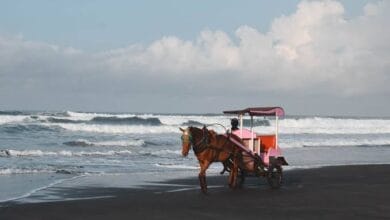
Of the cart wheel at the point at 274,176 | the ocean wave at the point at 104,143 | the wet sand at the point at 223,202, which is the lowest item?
the wet sand at the point at 223,202

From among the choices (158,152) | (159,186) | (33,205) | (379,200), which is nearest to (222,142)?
(159,186)

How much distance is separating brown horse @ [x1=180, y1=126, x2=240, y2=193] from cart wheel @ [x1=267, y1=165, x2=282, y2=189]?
3.19 ft

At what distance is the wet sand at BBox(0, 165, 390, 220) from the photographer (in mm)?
10805

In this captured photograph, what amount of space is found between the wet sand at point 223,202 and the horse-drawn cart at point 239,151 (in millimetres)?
408

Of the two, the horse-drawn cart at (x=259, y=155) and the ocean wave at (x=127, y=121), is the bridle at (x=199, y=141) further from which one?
the ocean wave at (x=127, y=121)

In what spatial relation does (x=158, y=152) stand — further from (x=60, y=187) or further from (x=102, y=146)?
(x=60, y=187)

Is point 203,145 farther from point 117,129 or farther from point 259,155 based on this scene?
point 117,129

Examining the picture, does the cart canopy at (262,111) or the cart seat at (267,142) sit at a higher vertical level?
the cart canopy at (262,111)

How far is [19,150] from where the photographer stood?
26500 millimetres

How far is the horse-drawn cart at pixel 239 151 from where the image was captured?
13.8m

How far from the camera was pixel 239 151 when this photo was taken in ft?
47.9

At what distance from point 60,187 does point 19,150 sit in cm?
1191

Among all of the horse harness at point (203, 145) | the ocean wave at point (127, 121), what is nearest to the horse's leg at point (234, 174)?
the horse harness at point (203, 145)

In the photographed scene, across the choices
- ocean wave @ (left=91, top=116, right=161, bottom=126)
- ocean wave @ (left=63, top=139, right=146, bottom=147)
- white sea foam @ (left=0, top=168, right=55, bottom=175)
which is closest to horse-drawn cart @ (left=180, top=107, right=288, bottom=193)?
white sea foam @ (left=0, top=168, right=55, bottom=175)
